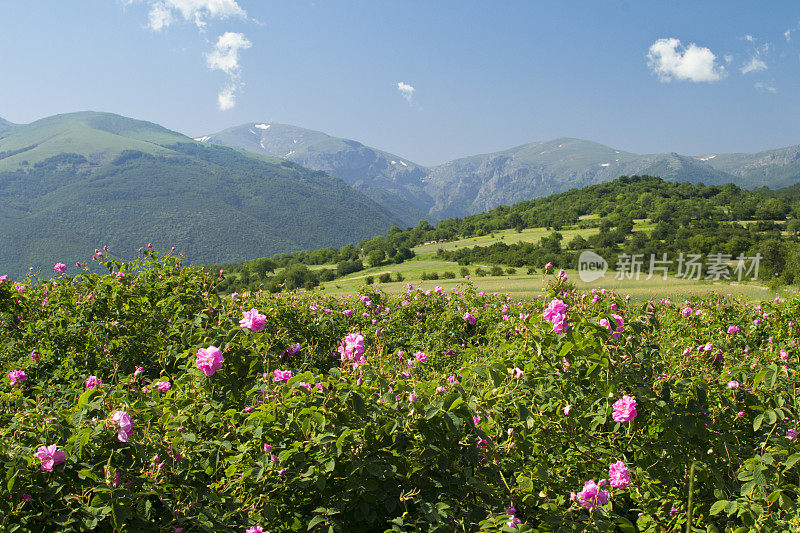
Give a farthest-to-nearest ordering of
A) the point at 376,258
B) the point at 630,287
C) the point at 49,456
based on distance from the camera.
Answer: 1. the point at 376,258
2. the point at 630,287
3. the point at 49,456

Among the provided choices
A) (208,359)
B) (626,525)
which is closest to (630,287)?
(626,525)

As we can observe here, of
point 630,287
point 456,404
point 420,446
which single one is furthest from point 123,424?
point 630,287

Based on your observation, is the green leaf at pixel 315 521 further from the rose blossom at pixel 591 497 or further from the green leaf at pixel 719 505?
the green leaf at pixel 719 505

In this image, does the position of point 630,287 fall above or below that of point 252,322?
below

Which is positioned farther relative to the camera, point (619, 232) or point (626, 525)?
point (619, 232)

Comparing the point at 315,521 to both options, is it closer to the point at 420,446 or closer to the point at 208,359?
the point at 420,446

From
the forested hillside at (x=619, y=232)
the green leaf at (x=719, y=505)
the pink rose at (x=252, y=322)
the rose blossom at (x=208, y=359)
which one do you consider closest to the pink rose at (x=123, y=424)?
the rose blossom at (x=208, y=359)

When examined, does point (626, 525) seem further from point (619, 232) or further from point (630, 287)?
point (619, 232)

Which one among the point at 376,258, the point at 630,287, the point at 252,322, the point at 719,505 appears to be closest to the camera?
the point at 719,505

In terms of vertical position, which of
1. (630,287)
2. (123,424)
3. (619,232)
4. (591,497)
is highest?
(619,232)

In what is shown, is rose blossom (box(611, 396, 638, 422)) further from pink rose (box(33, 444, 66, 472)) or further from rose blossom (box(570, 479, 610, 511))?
pink rose (box(33, 444, 66, 472))

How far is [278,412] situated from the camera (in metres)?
2.07

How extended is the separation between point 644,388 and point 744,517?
0.68m

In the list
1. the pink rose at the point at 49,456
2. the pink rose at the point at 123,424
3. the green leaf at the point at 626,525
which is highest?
the pink rose at the point at 123,424
